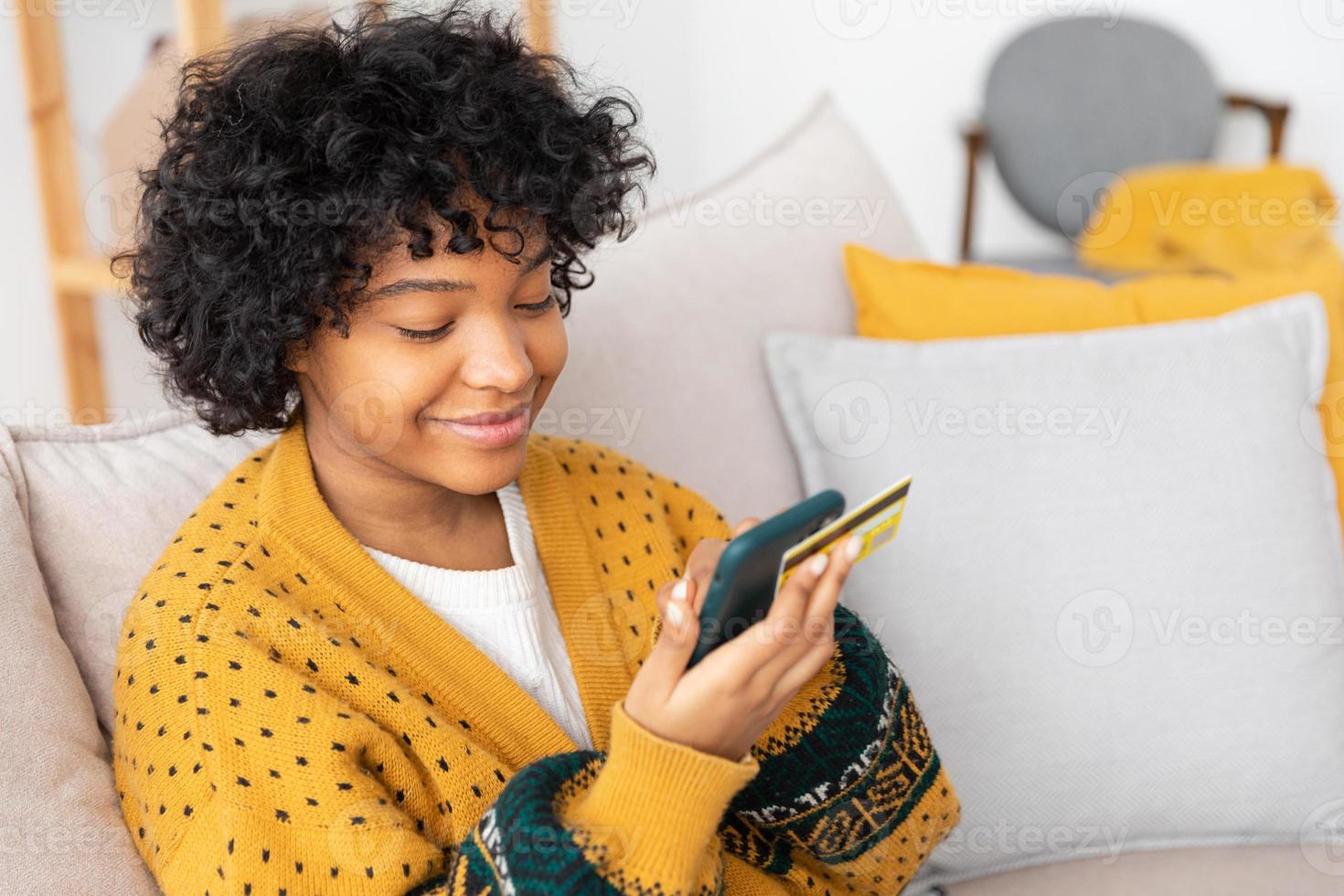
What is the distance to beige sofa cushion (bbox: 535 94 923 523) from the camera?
4.08ft

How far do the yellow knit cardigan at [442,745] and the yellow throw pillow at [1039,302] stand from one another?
16.3 inches

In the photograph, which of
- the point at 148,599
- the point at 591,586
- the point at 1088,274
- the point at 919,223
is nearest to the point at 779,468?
the point at 591,586

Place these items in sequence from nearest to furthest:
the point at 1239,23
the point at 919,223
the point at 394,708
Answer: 1. the point at 394,708
2. the point at 1239,23
3. the point at 919,223

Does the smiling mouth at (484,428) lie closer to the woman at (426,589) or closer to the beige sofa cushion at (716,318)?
the woman at (426,589)

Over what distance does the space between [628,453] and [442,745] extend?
451 mm

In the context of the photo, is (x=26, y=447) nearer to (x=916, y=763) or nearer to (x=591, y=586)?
(x=591, y=586)

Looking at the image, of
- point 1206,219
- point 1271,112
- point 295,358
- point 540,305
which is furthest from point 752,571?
point 1271,112

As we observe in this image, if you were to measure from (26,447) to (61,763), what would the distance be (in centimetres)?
26

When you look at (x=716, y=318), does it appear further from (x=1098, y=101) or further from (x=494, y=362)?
(x=1098, y=101)

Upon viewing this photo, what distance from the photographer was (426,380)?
2.80 ft

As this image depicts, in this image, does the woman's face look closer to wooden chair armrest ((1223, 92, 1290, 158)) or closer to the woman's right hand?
the woman's right hand

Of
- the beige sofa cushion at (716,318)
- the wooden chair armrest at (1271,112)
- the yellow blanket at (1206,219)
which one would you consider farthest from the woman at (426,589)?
the wooden chair armrest at (1271,112)

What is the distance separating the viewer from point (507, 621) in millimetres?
975

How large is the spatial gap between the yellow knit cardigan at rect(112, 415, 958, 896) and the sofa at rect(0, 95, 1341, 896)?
0.05 meters
